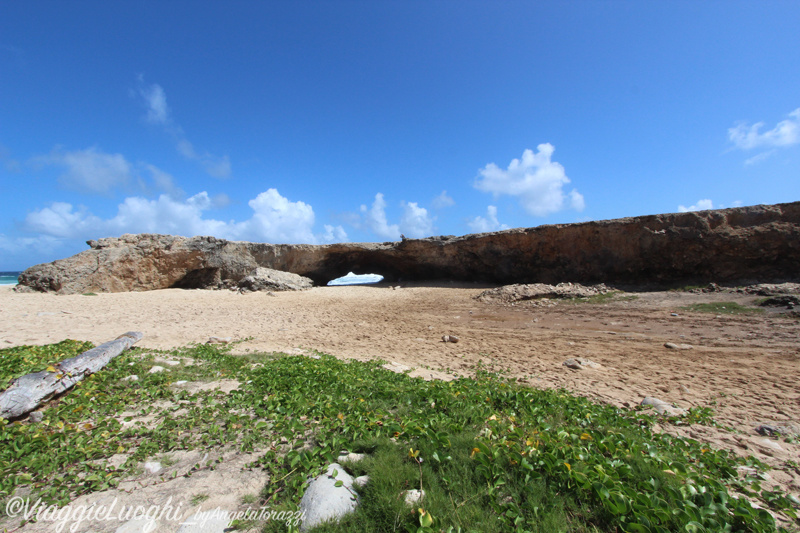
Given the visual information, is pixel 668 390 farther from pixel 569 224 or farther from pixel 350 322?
pixel 569 224

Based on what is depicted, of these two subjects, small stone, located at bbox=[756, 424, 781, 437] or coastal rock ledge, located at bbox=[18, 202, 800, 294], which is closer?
small stone, located at bbox=[756, 424, 781, 437]

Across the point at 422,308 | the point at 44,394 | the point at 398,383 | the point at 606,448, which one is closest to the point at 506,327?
the point at 422,308

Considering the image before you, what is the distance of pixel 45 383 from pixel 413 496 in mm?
4607

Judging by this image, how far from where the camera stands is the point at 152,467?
2.79m

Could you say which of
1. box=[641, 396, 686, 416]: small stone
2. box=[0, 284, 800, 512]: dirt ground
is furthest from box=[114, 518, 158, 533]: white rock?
box=[641, 396, 686, 416]: small stone

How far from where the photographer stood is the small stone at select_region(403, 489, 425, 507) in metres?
2.27

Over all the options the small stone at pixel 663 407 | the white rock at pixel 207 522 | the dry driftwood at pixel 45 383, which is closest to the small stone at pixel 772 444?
the small stone at pixel 663 407

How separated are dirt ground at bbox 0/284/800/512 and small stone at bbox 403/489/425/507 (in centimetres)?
301

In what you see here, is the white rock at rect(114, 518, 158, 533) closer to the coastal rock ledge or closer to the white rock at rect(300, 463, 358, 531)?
the white rock at rect(300, 463, 358, 531)

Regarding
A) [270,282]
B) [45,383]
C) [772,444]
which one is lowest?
[772,444]

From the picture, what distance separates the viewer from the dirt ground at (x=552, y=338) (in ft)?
15.1

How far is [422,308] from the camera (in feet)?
47.9

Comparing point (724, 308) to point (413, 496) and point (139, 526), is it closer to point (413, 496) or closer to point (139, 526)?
point (413, 496)

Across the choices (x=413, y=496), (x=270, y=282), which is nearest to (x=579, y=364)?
(x=413, y=496)
